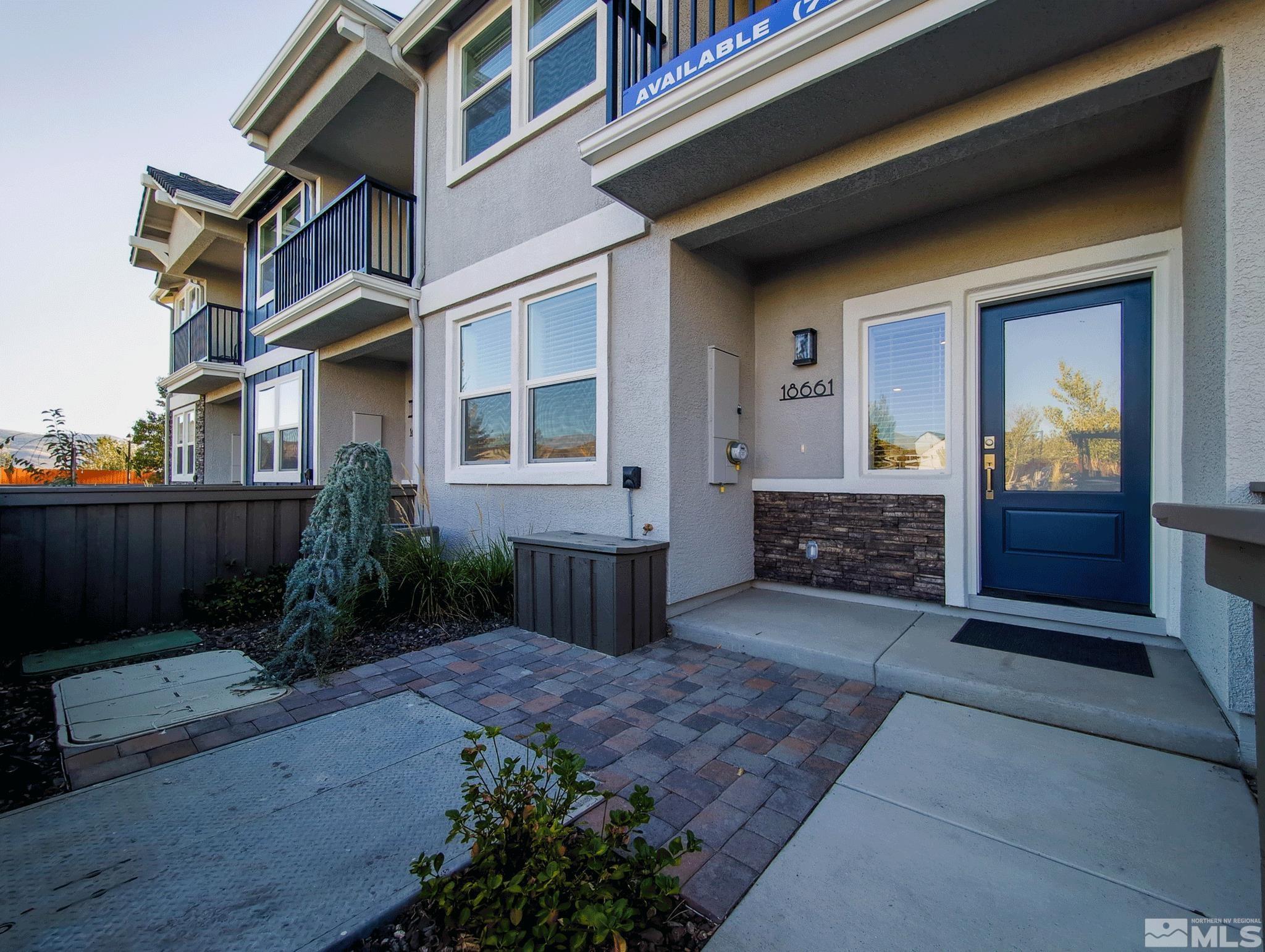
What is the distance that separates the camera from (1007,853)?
163 centimetres

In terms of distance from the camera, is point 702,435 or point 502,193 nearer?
point 702,435

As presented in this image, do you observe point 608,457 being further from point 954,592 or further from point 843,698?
point 954,592

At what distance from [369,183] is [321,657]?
5.28 metres

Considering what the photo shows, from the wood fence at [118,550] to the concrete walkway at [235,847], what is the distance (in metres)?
2.77

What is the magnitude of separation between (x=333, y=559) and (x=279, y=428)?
7.01 m

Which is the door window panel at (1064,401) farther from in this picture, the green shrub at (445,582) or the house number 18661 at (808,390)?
the green shrub at (445,582)

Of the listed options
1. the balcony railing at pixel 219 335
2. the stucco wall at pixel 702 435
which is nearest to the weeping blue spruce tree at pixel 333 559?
the stucco wall at pixel 702 435

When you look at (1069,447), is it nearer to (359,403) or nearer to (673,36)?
(673,36)

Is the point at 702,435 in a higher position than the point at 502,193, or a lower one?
lower

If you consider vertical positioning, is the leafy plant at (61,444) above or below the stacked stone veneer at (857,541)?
above

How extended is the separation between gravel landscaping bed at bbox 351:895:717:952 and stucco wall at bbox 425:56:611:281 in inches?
173

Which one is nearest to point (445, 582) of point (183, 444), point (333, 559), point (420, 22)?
point (333, 559)

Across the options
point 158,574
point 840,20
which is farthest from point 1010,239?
point 158,574

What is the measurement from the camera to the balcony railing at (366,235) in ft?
19.3
